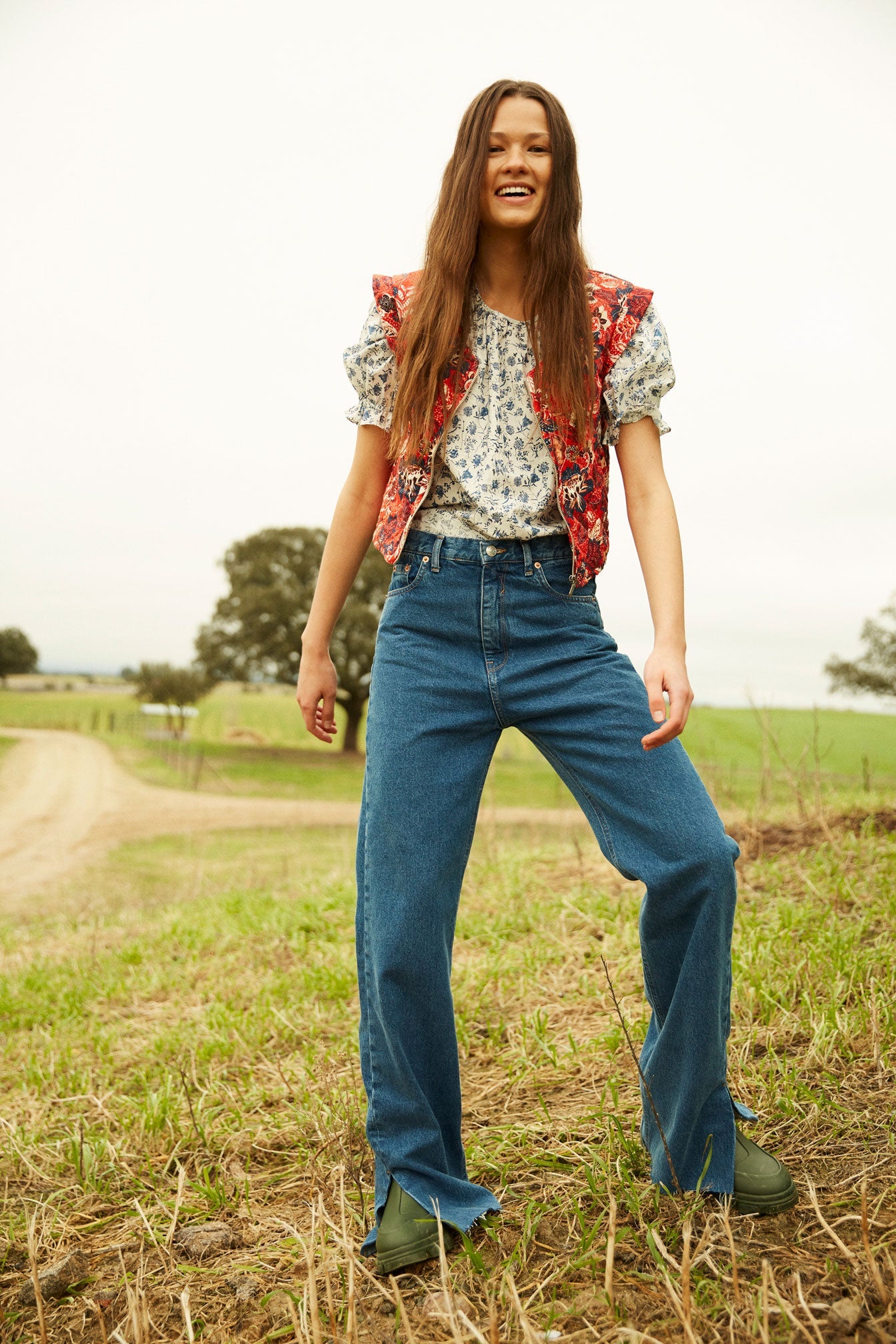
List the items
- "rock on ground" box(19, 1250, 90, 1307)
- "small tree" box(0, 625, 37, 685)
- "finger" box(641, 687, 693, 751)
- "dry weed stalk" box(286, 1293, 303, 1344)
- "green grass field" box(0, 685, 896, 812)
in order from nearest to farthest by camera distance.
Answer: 1. "dry weed stalk" box(286, 1293, 303, 1344)
2. "finger" box(641, 687, 693, 751)
3. "rock on ground" box(19, 1250, 90, 1307)
4. "green grass field" box(0, 685, 896, 812)
5. "small tree" box(0, 625, 37, 685)

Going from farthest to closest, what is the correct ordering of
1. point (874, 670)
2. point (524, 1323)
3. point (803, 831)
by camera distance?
1. point (874, 670)
2. point (803, 831)
3. point (524, 1323)

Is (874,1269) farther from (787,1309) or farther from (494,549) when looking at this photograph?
(494,549)

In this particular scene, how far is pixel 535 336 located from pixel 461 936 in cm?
299

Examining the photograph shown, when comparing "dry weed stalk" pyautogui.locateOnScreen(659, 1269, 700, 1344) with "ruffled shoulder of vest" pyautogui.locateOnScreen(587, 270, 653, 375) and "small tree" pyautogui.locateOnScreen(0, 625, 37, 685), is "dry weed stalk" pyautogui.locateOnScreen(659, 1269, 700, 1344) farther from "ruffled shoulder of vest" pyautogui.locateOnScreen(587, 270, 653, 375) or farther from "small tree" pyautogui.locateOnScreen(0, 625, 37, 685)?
"small tree" pyautogui.locateOnScreen(0, 625, 37, 685)

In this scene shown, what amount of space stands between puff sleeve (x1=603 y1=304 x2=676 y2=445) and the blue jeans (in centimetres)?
31

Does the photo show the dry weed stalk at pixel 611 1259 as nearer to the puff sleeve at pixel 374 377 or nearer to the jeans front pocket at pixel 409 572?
the jeans front pocket at pixel 409 572

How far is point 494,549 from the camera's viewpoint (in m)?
1.80

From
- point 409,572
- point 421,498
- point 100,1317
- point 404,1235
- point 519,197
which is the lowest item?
point 100,1317

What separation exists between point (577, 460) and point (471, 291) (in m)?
0.44

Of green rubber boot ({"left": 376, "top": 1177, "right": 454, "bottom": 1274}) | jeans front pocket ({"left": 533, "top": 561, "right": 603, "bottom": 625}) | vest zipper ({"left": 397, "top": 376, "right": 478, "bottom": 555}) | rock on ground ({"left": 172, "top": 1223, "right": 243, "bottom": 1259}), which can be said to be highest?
vest zipper ({"left": 397, "top": 376, "right": 478, "bottom": 555})

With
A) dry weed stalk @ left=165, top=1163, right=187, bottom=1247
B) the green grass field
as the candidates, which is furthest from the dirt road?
dry weed stalk @ left=165, top=1163, right=187, bottom=1247

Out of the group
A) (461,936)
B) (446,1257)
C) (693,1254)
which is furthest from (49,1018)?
(693,1254)

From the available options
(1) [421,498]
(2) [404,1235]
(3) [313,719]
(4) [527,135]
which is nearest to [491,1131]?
(2) [404,1235]

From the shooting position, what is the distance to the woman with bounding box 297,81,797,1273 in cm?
173
